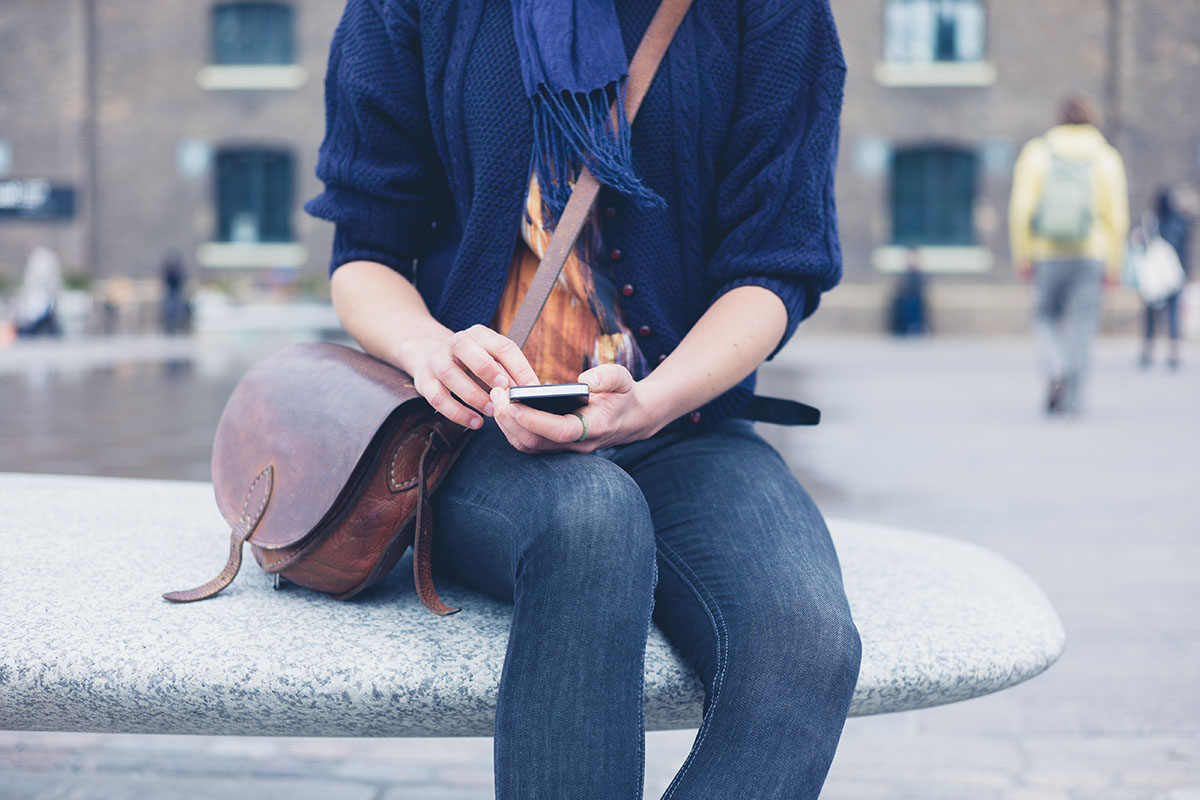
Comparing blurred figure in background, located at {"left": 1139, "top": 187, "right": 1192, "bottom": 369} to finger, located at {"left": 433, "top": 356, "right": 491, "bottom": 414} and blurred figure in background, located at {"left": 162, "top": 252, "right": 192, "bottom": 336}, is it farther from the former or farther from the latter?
blurred figure in background, located at {"left": 162, "top": 252, "right": 192, "bottom": 336}

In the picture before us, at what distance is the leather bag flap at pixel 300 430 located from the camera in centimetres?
152

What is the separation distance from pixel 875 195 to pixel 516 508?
69.7 ft

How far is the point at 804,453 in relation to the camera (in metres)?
6.98

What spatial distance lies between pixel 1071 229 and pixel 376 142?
7150 mm

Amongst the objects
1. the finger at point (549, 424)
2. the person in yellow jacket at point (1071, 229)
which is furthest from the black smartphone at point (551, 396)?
the person in yellow jacket at point (1071, 229)

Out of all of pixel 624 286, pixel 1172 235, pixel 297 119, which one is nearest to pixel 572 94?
pixel 624 286

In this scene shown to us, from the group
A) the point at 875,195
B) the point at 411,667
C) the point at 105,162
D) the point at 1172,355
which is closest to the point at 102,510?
the point at 411,667

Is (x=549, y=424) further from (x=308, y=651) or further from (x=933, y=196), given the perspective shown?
(x=933, y=196)

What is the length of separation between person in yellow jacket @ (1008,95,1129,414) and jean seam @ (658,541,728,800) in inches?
286

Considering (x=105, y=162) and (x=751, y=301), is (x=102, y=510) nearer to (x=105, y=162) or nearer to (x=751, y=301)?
(x=751, y=301)

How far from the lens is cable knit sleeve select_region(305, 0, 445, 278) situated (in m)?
1.81

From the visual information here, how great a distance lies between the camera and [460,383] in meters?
1.48

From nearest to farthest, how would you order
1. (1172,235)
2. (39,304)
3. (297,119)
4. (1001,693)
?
1. (1001,693)
2. (1172,235)
3. (39,304)
4. (297,119)

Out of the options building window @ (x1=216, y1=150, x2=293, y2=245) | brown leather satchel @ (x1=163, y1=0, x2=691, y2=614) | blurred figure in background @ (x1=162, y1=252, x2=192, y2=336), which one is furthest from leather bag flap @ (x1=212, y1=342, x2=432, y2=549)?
building window @ (x1=216, y1=150, x2=293, y2=245)
